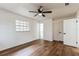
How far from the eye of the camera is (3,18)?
4.32 meters

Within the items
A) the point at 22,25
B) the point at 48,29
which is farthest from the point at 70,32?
the point at 22,25

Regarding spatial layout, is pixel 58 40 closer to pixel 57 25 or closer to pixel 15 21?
pixel 57 25

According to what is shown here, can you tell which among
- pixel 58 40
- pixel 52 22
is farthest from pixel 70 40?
pixel 52 22

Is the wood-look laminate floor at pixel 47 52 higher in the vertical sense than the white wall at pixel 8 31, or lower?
lower

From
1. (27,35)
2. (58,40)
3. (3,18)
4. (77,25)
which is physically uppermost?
(3,18)

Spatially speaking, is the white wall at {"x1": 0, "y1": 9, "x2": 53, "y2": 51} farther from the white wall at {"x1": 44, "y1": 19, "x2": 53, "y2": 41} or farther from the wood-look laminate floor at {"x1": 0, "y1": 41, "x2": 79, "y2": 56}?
the white wall at {"x1": 44, "y1": 19, "x2": 53, "y2": 41}

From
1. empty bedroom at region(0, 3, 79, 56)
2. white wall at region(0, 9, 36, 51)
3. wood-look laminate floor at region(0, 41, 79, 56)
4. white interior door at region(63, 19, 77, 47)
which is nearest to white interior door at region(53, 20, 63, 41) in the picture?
empty bedroom at region(0, 3, 79, 56)

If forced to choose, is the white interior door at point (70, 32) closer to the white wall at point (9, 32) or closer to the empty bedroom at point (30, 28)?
the empty bedroom at point (30, 28)

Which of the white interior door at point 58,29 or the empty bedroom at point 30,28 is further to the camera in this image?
the white interior door at point 58,29

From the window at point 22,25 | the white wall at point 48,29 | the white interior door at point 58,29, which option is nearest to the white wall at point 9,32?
the window at point 22,25

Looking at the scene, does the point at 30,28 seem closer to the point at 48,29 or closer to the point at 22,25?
the point at 22,25

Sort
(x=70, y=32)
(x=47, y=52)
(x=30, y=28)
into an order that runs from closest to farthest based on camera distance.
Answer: (x=47, y=52), (x=70, y=32), (x=30, y=28)

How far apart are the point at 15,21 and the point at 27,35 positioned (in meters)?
1.82

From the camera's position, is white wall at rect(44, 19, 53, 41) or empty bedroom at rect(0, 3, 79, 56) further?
white wall at rect(44, 19, 53, 41)
